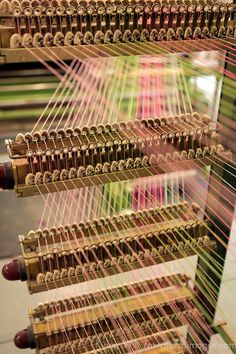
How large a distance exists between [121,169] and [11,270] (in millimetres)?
637

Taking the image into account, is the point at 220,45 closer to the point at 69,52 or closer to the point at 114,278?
the point at 69,52

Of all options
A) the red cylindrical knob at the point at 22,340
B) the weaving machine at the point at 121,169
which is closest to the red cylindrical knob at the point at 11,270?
the weaving machine at the point at 121,169

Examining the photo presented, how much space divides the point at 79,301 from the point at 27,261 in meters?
0.42

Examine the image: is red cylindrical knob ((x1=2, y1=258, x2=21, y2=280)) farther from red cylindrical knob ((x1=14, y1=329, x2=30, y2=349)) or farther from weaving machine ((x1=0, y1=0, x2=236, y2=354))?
red cylindrical knob ((x1=14, y1=329, x2=30, y2=349))

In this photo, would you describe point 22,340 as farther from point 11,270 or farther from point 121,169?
point 121,169

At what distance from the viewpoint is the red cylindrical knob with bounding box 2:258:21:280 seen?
66.8 inches

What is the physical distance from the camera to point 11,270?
1704 mm

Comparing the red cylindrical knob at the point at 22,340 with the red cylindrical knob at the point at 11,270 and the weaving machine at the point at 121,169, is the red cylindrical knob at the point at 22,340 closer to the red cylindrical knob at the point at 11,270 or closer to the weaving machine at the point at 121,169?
the weaving machine at the point at 121,169

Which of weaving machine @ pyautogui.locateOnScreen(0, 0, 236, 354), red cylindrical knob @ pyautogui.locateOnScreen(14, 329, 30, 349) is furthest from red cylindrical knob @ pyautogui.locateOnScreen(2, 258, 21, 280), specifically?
red cylindrical knob @ pyautogui.locateOnScreen(14, 329, 30, 349)

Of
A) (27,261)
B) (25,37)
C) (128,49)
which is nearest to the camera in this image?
(25,37)

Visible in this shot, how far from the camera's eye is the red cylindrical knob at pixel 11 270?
1.70m

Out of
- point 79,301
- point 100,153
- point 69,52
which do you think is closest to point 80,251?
point 79,301

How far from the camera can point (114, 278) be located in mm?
2688

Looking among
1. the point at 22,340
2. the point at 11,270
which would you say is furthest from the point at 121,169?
the point at 22,340
